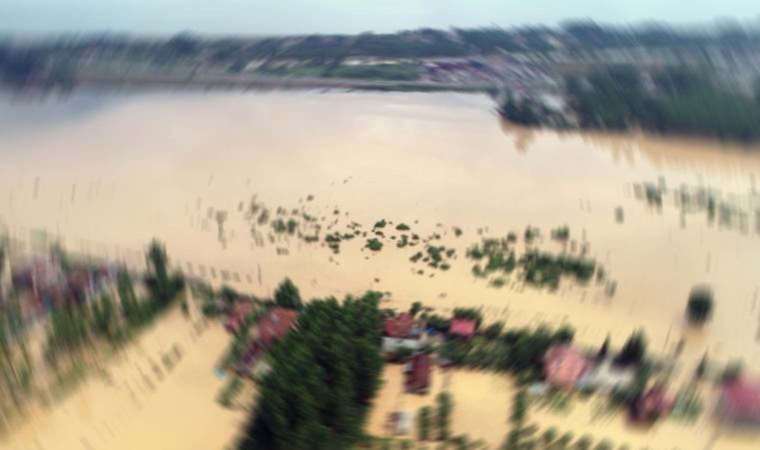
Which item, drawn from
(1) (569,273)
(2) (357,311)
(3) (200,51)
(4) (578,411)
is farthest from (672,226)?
(3) (200,51)

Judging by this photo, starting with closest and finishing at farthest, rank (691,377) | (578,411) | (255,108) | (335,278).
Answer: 1. (578,411)
2. (691,377)
3. (335,278)
4. (255,108)

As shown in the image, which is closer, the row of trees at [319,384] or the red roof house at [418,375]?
the row of trees at [319,384]

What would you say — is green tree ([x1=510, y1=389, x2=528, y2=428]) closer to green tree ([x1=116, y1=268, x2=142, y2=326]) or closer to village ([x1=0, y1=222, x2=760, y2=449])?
village ([x1=0, y1=222, x2=760, y2=449])

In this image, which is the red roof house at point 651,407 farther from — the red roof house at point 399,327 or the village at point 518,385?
the red roof house at point 399,327

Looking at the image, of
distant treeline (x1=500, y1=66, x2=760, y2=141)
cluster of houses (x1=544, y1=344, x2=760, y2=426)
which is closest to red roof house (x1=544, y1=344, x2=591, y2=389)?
cluster of houses (x1=544, y1=344, x2=760, y2=426)

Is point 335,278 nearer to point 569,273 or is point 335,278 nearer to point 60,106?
point 569,273

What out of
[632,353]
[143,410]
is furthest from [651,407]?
[143,410]

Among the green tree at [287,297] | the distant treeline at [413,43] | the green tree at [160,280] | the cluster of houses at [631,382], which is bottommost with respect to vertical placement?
the cluster of houses at [631,382]

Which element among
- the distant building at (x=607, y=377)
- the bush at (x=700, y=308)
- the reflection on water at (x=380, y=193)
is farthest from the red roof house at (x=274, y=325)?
the bush at (x=700, y=308)
